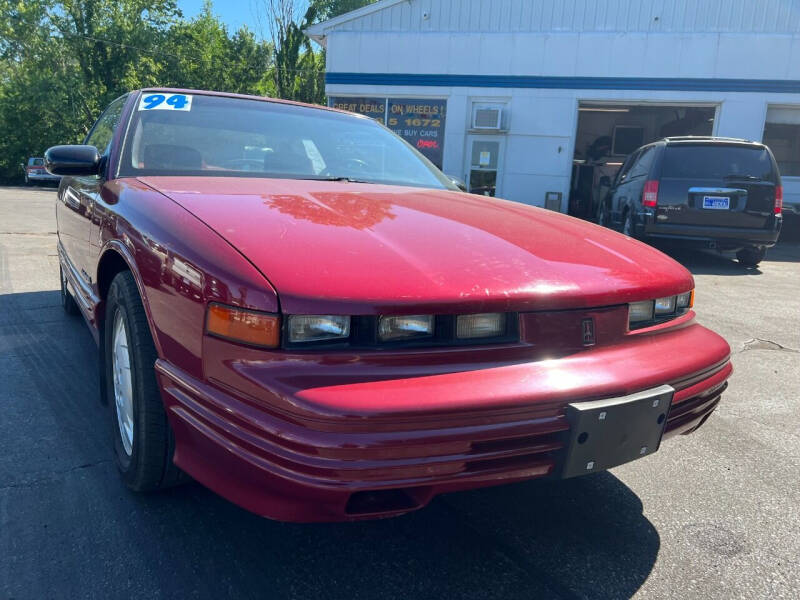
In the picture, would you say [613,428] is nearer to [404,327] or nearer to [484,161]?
[404,327]

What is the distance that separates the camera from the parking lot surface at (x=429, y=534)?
1.74 metres

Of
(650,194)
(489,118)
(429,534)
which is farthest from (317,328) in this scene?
(489,118)

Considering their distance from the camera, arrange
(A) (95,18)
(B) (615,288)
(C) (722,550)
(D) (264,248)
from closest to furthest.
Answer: (D) (264,248), (B) (615,288), (C) (722,550), (A) (95,18)

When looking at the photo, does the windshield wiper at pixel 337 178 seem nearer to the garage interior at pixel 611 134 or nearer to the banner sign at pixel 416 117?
the banner sign at pixel 416 117

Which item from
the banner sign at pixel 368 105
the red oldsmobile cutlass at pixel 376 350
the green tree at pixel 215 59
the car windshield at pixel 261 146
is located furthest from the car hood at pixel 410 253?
the green tree at pixel 215 59

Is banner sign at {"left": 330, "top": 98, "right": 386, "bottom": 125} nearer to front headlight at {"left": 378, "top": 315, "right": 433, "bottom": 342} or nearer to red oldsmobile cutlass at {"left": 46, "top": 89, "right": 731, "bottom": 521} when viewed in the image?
red oldsmobile cutlass at {"left": 46, "top": 89, "right": 731, "bottom": 521}

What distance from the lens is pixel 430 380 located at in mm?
1512

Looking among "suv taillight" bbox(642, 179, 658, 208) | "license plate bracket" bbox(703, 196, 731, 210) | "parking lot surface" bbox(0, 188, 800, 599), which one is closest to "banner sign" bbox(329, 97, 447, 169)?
"suv taillight" bbox(642, 179, 658, 208)

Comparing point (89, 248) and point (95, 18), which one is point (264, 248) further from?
point (95, 18)

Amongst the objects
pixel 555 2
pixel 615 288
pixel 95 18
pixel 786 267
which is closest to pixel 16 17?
pixel 95 18

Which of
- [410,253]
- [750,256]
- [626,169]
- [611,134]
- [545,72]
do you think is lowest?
[750,256]

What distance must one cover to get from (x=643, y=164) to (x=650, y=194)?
32.1 inches

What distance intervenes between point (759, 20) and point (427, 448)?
579 inches

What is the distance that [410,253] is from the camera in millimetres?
1749
